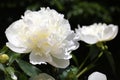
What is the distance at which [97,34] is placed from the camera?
1148 millimetres

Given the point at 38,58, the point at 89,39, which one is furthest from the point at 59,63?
the point at 89,39

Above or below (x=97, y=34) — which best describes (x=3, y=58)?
above

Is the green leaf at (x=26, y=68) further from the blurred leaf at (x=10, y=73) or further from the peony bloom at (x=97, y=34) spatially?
the peony bloom at (x=97, y=34)

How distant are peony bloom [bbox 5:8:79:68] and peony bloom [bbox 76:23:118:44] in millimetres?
267

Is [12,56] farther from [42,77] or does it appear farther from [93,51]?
[93,51]

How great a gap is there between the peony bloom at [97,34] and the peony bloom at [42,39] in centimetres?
27

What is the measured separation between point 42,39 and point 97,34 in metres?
0.38

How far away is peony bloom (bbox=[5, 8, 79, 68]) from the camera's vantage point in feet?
2.57

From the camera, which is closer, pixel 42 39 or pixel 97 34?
pixel 42 39

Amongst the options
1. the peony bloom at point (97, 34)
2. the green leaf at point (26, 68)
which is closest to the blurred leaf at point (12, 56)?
the green leaf at point (26, 68)

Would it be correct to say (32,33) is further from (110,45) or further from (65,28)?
(110,45)

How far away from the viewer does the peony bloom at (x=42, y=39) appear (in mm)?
783

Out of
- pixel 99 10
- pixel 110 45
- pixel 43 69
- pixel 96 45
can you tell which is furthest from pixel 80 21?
pixel 43 69

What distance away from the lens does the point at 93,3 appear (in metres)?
3.00
